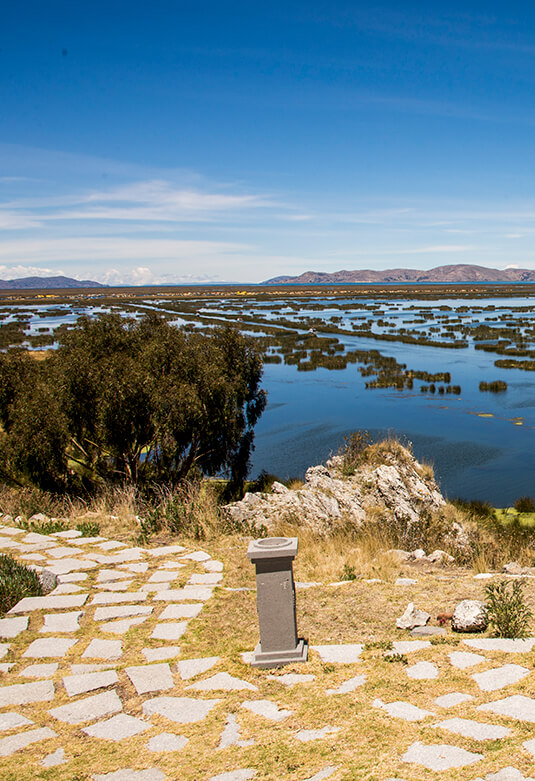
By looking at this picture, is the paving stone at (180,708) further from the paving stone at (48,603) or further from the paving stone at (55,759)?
the paving stone at (48,603)

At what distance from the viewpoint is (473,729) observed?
3.46m

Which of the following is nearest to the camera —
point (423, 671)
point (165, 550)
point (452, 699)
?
point (452, 699)

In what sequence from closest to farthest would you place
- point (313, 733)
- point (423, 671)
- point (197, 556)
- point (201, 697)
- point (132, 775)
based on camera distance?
point (132, 775)
point (313, 733)
point (201, 697)
point (423, 671)
point (197, 556)

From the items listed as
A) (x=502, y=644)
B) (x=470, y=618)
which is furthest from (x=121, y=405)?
(x=502, y=644)

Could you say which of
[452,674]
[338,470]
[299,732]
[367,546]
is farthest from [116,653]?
[338,470]

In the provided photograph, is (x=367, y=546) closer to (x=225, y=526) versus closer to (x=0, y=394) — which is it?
(x=225, y=526)

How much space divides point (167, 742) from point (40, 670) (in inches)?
64.5

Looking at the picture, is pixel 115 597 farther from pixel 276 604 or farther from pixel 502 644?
pixel 502 644

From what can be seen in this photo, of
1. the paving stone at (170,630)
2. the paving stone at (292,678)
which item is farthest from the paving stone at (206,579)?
the paving stone at (292,678)

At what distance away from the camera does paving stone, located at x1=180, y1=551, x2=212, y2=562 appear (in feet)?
24.9

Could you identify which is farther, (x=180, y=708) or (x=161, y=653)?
(x=161, y=653)

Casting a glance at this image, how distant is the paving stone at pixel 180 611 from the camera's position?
19.0 ft

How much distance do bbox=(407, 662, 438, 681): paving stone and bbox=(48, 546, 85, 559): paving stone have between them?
4.79m

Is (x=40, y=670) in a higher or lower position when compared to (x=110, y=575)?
higher
